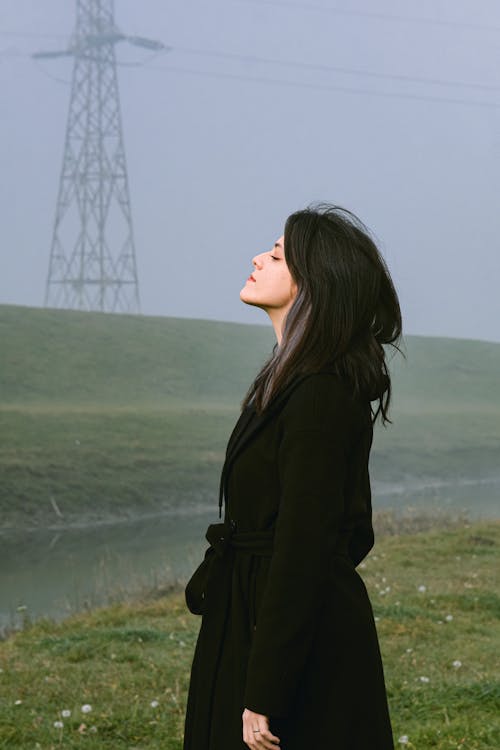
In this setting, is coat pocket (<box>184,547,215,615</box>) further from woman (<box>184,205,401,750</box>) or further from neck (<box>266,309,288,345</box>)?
neck (<box>266,309,288,345</box>)

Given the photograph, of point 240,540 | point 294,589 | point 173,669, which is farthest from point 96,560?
point 294,589

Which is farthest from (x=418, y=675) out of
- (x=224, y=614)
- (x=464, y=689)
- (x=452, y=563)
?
(x=452, y=563)

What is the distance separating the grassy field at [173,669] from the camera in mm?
5117

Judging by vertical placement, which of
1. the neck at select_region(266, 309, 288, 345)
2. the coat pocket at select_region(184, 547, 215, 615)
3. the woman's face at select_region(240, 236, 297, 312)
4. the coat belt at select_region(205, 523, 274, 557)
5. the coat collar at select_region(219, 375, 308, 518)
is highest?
the woman's face at select_region(240, 236, 297, 312)

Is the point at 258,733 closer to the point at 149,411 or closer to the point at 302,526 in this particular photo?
the point at 302,526

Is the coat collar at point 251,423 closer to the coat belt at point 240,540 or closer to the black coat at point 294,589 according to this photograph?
the black coat at point 294,589

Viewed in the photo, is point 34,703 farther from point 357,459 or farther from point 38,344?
point 38,344

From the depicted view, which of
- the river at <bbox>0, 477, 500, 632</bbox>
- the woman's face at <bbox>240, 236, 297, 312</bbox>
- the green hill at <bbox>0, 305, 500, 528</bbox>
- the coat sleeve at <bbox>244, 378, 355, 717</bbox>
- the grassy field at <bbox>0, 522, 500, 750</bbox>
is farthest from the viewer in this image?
the green hill at <bbox>0, 305, 500, 528</bbox>

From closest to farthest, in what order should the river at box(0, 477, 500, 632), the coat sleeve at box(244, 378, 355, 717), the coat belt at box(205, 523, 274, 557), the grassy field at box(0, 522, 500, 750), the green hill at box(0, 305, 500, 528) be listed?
the coat sleeve at box(244, 378, 355, 717) < the coat belt at box(205, 523, 274, 557) < the grassy field at box(0, 522, 500, 750) < the river at box(0, 477, 500, 632) < the green hill at box(0, 305, 500, 528)

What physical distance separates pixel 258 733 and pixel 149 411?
94.6 ft

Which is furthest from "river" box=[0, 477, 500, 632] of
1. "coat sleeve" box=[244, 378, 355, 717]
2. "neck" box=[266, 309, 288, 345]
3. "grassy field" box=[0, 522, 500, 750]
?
"coat sleeve" box=[244, 378, 355, 717]

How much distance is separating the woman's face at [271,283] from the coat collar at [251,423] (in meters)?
0.23

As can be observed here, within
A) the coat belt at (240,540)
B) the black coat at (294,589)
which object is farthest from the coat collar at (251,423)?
the coat belt at (240,540)

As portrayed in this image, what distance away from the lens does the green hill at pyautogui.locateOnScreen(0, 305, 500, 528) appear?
2173 centimetres
